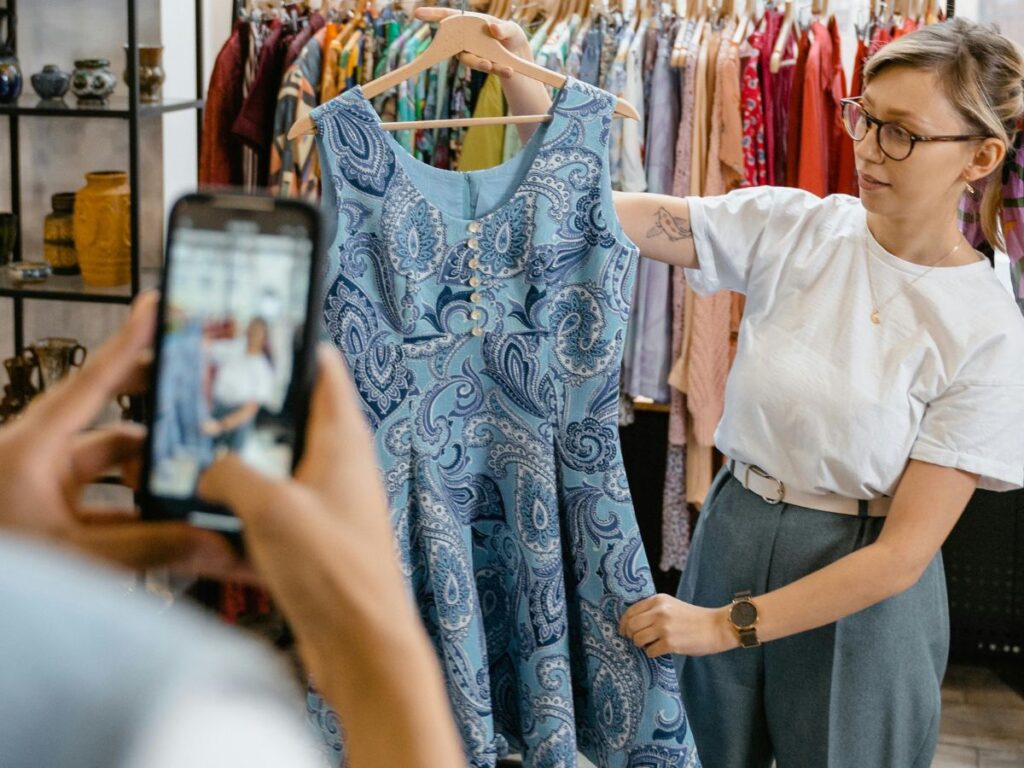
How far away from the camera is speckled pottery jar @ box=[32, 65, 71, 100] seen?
285 centimetres

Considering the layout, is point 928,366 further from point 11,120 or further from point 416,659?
point 11,120

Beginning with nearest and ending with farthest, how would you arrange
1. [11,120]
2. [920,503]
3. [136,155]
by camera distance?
1. [920,503]
2. [136,155]
3. [11,120]

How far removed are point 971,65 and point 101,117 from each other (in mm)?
2035

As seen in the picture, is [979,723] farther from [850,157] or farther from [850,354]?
[850,354]

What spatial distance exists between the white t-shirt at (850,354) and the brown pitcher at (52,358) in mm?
1744

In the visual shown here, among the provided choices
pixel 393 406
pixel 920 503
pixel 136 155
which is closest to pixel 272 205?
pixel 393 406

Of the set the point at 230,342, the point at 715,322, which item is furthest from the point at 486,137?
the point at 230,342

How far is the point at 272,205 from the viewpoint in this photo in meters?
0.35

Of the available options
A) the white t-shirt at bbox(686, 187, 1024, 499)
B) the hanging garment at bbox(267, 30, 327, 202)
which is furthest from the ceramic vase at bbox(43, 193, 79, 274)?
the white t-shirt at bbox(686, 187, 1024, 499)

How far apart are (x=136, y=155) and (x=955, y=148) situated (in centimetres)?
180

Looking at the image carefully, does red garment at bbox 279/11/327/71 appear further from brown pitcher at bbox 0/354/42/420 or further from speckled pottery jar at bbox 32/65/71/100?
brown pitcher at bbox 0/354/42/420

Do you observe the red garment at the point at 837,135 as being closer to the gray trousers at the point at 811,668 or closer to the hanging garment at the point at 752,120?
the hanging garment at the point at 752,120

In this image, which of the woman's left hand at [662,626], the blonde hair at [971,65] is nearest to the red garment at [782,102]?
the blonde hair at [971,65]

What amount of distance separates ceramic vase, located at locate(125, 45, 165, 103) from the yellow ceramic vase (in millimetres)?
188
